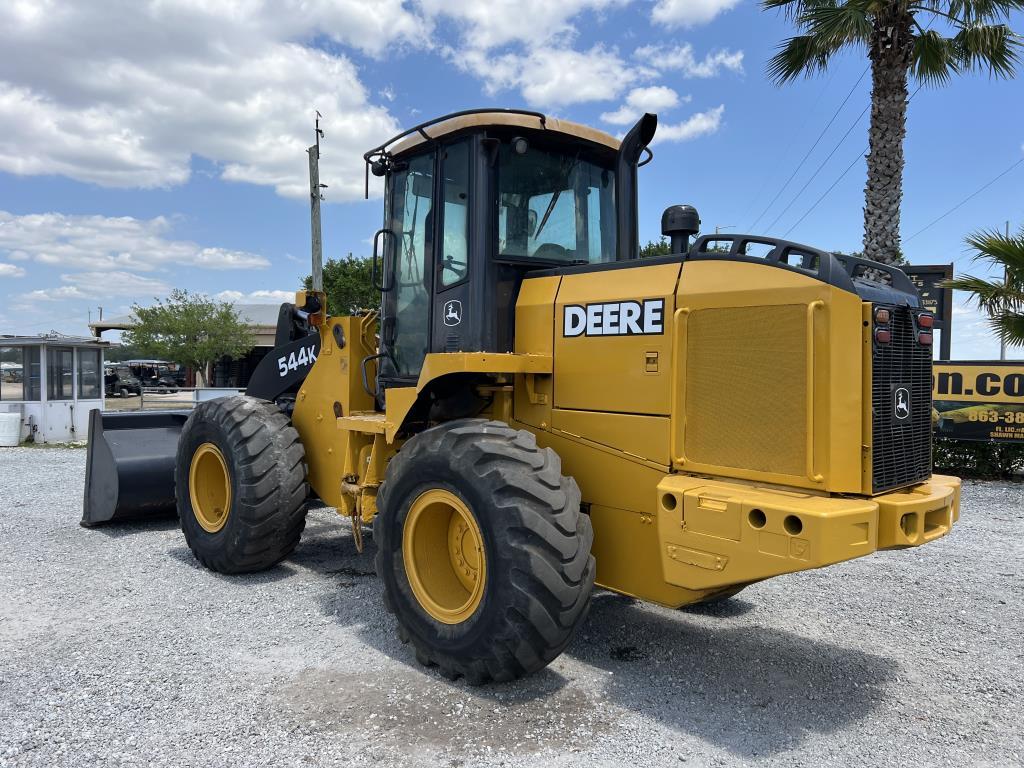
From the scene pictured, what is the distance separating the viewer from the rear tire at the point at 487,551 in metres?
3.75

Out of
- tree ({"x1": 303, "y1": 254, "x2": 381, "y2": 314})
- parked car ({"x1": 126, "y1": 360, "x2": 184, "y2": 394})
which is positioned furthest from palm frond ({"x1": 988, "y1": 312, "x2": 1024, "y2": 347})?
parked car ({"x1": 126, "y1": 360, "x2": 184, "y2": 394})

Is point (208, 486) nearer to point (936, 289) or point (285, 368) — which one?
point (285, 368)

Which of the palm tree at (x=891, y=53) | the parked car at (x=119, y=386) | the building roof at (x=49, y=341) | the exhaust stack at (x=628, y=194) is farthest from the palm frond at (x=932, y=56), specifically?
the parked car at (x=119, y=386)

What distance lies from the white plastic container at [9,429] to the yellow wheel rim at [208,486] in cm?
1191

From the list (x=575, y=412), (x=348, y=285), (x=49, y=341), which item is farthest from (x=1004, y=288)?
(x=348, y=285)

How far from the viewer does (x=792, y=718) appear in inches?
150

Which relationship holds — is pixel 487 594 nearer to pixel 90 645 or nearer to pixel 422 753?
pixel 422 753

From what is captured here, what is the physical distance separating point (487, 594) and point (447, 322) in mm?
1823

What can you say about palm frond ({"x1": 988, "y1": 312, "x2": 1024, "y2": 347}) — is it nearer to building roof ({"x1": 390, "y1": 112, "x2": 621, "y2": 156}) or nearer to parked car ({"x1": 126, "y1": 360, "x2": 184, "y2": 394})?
building roof ({"x1": 390, "y1": 112, "x2": 621, "y2": 156})

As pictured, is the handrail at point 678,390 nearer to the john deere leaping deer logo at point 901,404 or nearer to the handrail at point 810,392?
the handrail at point 810,392

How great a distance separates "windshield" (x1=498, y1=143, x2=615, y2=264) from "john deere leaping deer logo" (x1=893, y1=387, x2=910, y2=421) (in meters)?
2.07

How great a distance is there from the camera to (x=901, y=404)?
13.0 feet

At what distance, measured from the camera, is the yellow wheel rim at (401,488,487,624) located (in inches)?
170

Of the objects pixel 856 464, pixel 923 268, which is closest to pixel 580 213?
pixel 856 464
